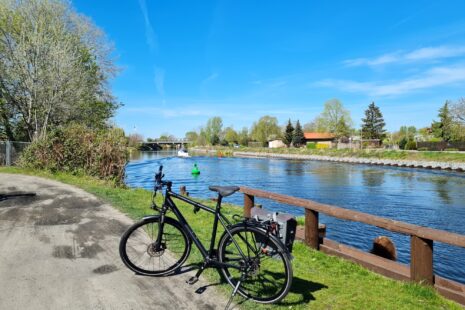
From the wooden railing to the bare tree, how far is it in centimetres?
1849

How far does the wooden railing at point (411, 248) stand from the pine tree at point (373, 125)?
78771 millimetres

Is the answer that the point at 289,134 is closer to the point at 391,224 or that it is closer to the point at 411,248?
the point at 391,224

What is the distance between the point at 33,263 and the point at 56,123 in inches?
776

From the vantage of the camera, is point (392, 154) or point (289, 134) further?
point (289, 134)

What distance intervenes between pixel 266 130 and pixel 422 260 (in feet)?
322

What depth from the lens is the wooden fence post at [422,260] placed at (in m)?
4.22

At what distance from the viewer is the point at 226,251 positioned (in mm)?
3857

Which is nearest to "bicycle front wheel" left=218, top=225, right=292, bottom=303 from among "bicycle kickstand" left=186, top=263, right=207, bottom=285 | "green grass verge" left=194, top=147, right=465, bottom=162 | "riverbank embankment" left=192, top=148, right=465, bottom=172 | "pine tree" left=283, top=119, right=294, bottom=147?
"bicycle kickstand" left=186, top=263, right=207, bottom=285

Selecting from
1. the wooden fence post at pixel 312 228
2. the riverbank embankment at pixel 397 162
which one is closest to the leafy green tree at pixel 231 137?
the riverbank embankment at pixel 397 162

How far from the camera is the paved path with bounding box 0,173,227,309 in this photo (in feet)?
11.6

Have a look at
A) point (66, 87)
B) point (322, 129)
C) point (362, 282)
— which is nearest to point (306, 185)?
point (66, 87)

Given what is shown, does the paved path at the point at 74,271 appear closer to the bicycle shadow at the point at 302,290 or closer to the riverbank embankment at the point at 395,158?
the bicycle shadow at the point at 302,290

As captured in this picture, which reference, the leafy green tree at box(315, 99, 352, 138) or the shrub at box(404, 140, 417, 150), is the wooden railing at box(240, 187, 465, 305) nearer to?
the shrub at box(404, 140, 417, 150)

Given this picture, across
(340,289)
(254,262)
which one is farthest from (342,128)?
(254,262)
